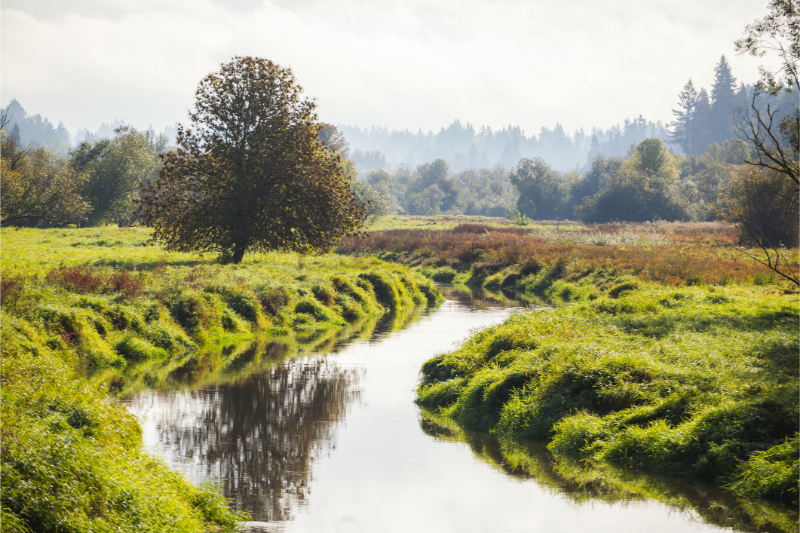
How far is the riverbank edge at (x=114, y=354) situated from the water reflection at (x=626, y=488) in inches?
186

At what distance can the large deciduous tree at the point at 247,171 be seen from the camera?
29219 millimetres

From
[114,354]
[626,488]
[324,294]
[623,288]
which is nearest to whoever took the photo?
[626,488]

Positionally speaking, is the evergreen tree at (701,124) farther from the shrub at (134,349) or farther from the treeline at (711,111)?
the shrub at (134,349)

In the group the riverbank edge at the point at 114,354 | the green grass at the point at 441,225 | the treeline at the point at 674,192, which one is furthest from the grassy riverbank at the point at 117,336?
the green grass at the point at 441,225

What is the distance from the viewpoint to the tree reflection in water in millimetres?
9953

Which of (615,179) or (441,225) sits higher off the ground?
(615,179)

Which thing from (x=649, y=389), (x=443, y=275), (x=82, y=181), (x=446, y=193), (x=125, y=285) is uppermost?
(x=446, y=193)

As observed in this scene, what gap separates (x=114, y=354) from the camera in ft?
57.2

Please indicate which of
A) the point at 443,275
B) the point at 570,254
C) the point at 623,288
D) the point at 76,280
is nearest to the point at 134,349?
the point at 76,280

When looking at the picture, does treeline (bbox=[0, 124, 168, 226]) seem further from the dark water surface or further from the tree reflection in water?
the dark water surface

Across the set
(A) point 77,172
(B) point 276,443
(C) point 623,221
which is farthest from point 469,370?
(C) point 623,221

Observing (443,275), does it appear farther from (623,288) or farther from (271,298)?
(271,298)

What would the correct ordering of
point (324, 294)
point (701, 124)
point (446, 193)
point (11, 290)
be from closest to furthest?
1. point (11, 290)
2. point (324, 294)
3. point (446, 193)
4. point (701, 124)

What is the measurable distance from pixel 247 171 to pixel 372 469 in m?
20.6
